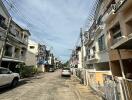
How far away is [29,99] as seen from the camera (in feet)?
32.4

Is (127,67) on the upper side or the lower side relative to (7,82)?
upper

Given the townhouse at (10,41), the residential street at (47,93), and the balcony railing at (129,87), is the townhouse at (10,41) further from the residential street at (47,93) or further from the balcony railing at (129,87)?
the balcony railing at (129,87)

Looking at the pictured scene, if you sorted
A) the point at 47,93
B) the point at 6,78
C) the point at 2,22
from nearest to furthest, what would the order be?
the point at 47,93
the point at 6,78
the point at 2,22

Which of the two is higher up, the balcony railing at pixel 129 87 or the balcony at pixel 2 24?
the balcony at pixel 2 24

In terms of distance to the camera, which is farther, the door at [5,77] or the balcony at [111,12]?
the door at [5,77]

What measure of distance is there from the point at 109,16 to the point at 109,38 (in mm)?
2432

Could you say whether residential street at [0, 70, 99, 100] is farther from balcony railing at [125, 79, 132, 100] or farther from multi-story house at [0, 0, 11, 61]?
multi-story house at [0, 0, 11, 61]

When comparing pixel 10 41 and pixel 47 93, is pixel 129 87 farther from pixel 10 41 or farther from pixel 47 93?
pixel 10 41

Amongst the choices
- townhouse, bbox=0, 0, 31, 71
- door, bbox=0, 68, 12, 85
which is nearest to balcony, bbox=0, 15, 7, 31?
townhouse, bbox=0, 0, 31, 71

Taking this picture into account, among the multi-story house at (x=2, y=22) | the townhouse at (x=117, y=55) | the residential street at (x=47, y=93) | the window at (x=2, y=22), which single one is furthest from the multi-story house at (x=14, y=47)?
the townhouse at (x=117, y=55)

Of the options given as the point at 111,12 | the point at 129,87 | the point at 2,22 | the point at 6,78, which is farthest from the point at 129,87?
the point at 2,22

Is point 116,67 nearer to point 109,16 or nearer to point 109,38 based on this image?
point 109,38

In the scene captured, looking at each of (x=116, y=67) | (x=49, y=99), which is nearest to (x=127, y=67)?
(x=116, y=67)

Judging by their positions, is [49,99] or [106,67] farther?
[106,67]
